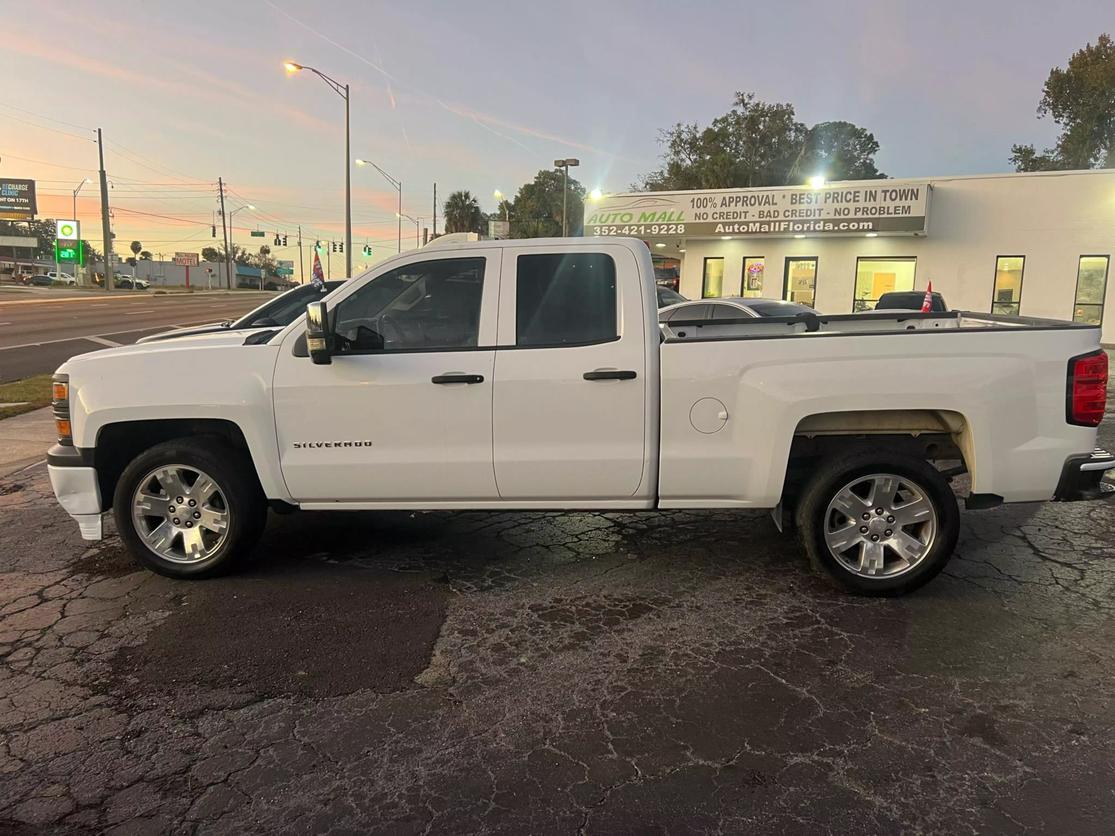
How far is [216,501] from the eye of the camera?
4762 millimetres

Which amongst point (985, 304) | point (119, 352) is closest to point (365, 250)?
point (985, 304)

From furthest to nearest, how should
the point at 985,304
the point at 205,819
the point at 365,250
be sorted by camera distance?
the point at 365,250 < the point at 985,304 < the point at 205,819

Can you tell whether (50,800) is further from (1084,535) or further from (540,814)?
(1084,535)

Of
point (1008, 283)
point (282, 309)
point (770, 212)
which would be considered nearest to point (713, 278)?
point (770, 212)

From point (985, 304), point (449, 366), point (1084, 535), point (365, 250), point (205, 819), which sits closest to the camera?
point (205, 819)

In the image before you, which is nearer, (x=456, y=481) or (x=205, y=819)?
(x=205, y=819)

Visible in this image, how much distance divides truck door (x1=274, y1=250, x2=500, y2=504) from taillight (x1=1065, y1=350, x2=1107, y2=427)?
3121mm

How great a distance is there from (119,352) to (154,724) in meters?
2.42

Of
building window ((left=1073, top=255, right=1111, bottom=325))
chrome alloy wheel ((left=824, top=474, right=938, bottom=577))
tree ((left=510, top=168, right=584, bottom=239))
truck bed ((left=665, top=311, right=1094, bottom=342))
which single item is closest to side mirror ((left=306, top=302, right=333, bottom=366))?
truck bed ((left=665, top=311, right=1094, bottom=342))

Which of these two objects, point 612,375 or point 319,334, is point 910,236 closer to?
point 612,375

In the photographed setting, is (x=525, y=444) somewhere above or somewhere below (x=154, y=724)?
above

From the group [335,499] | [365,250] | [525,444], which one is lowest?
[335,499]

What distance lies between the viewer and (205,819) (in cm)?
267

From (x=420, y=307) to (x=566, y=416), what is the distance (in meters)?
1.09
